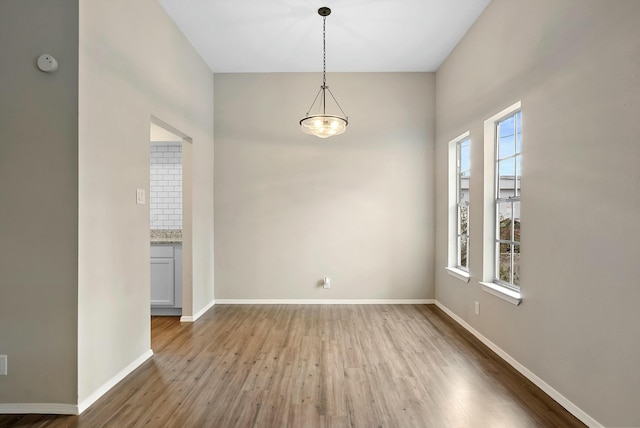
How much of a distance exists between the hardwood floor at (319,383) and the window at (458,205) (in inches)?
36.0

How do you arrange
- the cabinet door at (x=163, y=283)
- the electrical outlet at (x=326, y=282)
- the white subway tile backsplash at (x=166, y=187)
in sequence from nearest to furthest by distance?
the cabinet door at (x=163, y=283)
the electrical outlet at (x=326, y=282)
the white subway tile backsplash at (x=166, y=187)

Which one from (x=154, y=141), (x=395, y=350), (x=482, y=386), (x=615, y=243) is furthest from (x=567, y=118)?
(x=154, y=141)

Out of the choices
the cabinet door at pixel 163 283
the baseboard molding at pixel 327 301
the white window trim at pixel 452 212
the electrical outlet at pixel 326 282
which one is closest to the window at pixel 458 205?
the white window trim at pixel 452 212

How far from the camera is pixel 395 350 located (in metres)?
3.20

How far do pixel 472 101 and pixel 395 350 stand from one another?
273 cm

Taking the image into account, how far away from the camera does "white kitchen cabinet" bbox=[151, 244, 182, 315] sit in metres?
4.29

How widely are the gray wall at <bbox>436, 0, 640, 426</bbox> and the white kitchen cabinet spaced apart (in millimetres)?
3619

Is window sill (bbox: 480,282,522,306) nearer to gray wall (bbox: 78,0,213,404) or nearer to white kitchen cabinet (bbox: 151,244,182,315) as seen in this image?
gray wall (bbox: 78,0,213,404)

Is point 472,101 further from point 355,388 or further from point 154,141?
point 154,141

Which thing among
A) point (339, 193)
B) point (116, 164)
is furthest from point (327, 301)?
point (116, 164)
